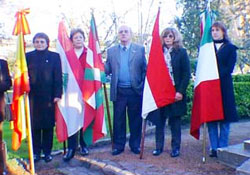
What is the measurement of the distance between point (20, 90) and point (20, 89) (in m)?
0.01

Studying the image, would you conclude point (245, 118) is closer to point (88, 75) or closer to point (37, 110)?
point (88, 75)

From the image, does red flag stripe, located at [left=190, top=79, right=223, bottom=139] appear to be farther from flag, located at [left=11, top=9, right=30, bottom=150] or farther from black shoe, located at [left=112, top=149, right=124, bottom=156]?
flag, located at [left=11, top=9, right=30, bottom=150]

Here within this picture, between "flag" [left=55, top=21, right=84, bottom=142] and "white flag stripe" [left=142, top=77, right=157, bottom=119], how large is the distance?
0.98 meters

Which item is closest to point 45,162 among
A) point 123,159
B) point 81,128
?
point 81,128

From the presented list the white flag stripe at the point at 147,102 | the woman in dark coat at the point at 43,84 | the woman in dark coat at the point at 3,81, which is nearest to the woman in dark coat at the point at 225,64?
the white flag stripe at the point at 147,102

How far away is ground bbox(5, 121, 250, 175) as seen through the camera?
479 cm

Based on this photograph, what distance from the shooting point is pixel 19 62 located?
4.94 m

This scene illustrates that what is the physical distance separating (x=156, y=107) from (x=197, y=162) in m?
0.94

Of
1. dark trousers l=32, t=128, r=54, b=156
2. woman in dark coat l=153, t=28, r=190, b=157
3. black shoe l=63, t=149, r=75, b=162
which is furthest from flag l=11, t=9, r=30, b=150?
woman in dark coat l=153, t=28, r=190, b=157

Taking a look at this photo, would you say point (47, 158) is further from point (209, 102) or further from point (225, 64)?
point (225, 64)

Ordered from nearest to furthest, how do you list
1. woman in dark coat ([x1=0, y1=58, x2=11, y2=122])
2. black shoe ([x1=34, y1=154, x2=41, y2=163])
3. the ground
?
woman in dark coat ([x1=0, y1=58, x2=11, y2=122])
the ground
black shoe ([x1=34, y1=154, x2=41, y2=163])

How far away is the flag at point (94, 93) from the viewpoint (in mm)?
5559

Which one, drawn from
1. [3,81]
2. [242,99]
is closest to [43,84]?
[3,81]

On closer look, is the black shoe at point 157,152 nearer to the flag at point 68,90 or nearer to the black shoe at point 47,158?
the flag at point 68,90
